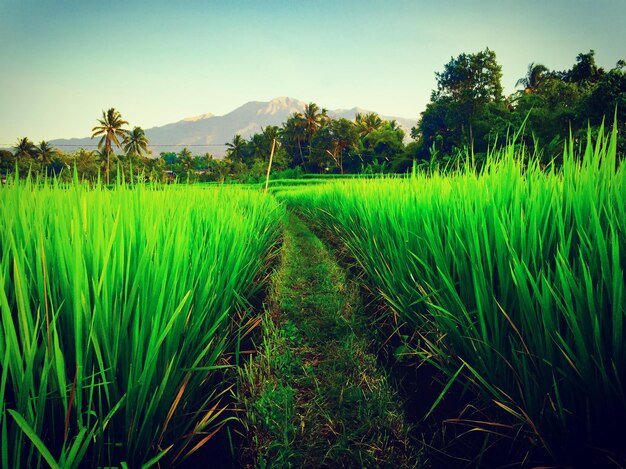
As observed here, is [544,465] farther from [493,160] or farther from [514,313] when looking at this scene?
[493,160]

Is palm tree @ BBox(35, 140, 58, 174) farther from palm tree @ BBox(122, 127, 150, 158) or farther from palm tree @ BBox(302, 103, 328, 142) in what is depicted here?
palm tree @ BBox(302, 103, 328, 142)

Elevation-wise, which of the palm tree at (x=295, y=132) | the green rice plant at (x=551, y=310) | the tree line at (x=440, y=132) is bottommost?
the green rice plant at (x=551, y=310)

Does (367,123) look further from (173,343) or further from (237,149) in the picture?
(173,343)

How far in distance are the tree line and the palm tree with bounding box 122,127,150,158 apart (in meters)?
0.18

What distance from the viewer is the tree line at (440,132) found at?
6903mm

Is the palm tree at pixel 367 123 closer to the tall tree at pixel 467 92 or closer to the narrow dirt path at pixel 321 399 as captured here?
the tall tree at pixel 467 92

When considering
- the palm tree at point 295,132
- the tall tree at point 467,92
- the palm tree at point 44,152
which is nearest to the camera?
the tall tree at point 467,92

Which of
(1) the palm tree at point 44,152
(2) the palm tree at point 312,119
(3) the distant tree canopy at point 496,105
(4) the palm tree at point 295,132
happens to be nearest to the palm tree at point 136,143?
(1) the palm tree at point 44,152

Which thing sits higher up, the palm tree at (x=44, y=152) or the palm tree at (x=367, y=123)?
the palm tree at (x=367, y=123)

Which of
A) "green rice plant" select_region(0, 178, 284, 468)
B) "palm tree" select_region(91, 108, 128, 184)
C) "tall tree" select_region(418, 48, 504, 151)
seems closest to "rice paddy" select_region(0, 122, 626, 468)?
"green rice plant" select_region(0, 178, 284, 468)

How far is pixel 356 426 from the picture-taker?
1384mm

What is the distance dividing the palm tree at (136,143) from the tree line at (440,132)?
0.18 metres

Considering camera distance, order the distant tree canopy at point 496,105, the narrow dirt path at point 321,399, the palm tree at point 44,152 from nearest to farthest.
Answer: the narrow dirt path at point 321,399 → the distant tree canopy at point 496,105 → the palm tree at point 44,152

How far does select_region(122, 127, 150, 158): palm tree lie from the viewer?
55.4m
